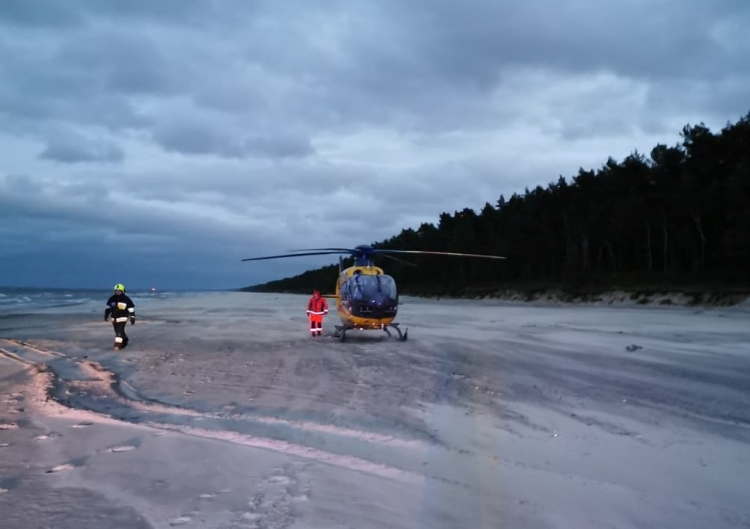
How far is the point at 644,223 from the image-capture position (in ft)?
155

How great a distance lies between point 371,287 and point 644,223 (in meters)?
36.8

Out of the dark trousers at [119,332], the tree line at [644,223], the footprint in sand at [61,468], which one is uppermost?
the tree line at [644,223]

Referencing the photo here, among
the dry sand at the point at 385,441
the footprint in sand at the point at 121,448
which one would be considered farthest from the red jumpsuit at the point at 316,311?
the footprint in sand at the point at 121,448

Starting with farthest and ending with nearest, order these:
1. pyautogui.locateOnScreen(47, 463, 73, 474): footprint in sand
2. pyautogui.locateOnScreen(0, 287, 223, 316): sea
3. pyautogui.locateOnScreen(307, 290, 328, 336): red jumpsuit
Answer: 1. pyautogui.locateOnScreen(0, 287, 223, 316): sea
2. pyautogui.locateOnScreen(307, 290, 328, 336): red jumpsuit
3. pyautogui.locateOnScreen(47, 463, 73, 474): footprint in sand

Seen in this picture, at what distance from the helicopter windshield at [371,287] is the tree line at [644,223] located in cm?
331

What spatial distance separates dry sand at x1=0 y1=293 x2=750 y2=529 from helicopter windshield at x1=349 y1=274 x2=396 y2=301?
3.68 m

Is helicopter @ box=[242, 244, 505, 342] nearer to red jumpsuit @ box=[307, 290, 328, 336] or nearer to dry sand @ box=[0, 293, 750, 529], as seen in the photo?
red jumpsuit @ box=[307, 290, 328, 336]

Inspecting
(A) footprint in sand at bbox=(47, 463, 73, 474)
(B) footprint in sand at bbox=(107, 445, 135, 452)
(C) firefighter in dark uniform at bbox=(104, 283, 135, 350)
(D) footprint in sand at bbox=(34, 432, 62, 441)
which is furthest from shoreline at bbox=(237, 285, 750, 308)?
(A) footprint in sand at bbox=(47, 463, 73, 474)

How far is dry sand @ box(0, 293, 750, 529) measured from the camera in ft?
15.5

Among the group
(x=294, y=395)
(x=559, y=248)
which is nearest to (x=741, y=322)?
(x=294, y=395)

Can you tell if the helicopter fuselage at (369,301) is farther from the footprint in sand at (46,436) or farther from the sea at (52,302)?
the sea at (52,302)

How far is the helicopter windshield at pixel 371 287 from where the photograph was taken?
693 inches

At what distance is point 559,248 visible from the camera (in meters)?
62.7

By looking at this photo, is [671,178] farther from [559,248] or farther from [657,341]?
[657,341]
